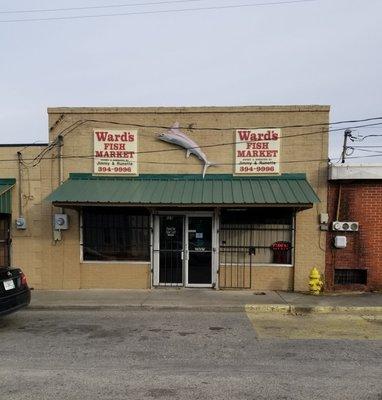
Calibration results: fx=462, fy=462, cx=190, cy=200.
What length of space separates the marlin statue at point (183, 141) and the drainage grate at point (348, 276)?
14.8 feet

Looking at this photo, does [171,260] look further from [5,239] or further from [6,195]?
[6,195]

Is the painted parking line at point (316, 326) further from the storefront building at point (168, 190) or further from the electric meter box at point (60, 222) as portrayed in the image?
the electric meter box at point (60, 222)

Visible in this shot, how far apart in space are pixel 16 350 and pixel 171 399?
326 centimetres

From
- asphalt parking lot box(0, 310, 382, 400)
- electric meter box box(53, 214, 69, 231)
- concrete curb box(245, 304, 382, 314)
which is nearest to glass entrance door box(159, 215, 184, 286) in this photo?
electric meter box box(53, 214, 69, 231)

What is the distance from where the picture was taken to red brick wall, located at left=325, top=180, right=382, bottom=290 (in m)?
12.1

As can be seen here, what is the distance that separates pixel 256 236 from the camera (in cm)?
1249

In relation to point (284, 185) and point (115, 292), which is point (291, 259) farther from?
point (115, 292)

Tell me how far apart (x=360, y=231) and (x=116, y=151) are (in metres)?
6.88

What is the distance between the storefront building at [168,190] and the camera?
12242 millimetres

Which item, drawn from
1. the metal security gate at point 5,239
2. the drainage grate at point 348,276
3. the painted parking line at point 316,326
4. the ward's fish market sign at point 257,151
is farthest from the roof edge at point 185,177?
the painted parking line at point 316,326

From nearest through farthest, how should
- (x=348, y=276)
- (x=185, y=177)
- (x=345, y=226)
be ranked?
(x=345, y=226), (x=348, y=276), (x=185, y=177)

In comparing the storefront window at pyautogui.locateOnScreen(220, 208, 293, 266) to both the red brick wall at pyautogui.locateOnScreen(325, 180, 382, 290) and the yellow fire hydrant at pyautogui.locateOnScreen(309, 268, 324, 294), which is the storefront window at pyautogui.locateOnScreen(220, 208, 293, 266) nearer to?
the yellow fire hydrant at pyautogui.locateOnScreen(309, 268, 324, 294)

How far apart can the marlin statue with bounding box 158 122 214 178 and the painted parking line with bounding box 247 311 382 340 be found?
437 centimetres

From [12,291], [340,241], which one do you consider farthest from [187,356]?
[340,241]
